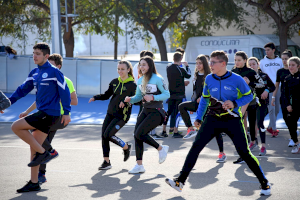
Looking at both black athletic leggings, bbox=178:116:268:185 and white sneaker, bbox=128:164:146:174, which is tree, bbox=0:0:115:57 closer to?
white sneaker, bbox=128:164:146:174

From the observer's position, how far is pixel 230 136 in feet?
16.1

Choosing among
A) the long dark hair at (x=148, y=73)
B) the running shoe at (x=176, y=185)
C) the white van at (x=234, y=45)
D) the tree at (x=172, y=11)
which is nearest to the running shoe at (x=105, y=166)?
the long dark hair at (x=148, y=73)

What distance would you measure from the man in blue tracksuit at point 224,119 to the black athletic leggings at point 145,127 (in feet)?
4.20

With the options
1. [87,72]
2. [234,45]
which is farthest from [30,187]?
[234,45]

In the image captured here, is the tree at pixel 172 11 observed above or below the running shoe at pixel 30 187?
above

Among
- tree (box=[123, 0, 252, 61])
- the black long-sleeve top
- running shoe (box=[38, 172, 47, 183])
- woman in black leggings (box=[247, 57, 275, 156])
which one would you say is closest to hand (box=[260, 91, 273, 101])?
woman in black leggings (box=[247, 57, 275, 156])

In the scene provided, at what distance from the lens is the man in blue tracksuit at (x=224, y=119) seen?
4.84 meters

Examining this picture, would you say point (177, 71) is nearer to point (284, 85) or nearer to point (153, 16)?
point (284, 85)

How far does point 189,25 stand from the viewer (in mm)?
24297

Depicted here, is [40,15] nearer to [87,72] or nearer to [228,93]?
[87,72]

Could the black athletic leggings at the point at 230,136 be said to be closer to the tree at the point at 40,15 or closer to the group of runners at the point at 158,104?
the group of runners at the point at 158,104

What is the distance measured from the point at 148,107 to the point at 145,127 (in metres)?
0.34

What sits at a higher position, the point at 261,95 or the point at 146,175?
the point at 261,95

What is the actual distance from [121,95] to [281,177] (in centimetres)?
266
